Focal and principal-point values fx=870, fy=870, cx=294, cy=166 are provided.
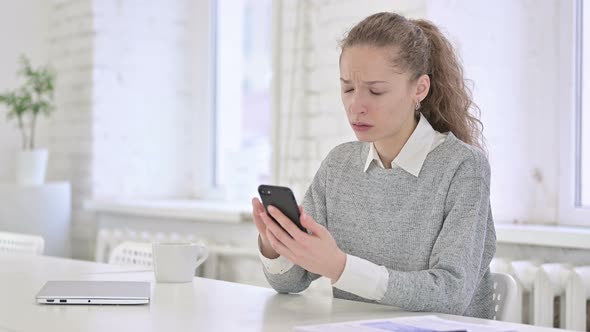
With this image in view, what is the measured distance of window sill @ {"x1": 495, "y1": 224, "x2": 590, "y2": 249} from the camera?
2.46 m

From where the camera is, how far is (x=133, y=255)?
8.63ft

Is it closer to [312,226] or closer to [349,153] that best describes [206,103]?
[349,153]

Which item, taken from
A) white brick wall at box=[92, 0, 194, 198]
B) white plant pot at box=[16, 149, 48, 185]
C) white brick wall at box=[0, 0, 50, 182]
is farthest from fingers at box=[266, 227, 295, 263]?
white brick wall at box=[0, 0, 50, 182]

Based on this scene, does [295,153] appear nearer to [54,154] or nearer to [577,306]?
[577,306]

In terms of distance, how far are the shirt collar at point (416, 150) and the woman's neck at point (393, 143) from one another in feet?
0.07

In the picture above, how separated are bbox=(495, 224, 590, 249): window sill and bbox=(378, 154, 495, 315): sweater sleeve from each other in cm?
76

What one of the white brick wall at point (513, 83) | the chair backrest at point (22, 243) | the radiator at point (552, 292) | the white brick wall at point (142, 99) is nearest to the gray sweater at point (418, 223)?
the radiator at point (552, 292)

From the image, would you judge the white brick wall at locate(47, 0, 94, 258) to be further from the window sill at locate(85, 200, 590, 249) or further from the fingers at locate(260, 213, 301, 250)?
the fingers at locate(260, 213, 301, 250)

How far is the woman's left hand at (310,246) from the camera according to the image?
156 centimetres

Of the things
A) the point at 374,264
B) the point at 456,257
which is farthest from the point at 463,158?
the point at 374,264

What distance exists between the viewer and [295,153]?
328 centimetres

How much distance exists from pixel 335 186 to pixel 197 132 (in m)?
2.46

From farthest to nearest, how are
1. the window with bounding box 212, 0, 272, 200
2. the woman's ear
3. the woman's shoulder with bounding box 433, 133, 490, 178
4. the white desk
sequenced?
1. the window with bounding box 212, 0, 272, 200
2. the woman's ear
3. the woman's shoulder with bounding box 433, 133, 490, 178
4. the white desk

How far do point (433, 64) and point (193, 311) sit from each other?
782mm
